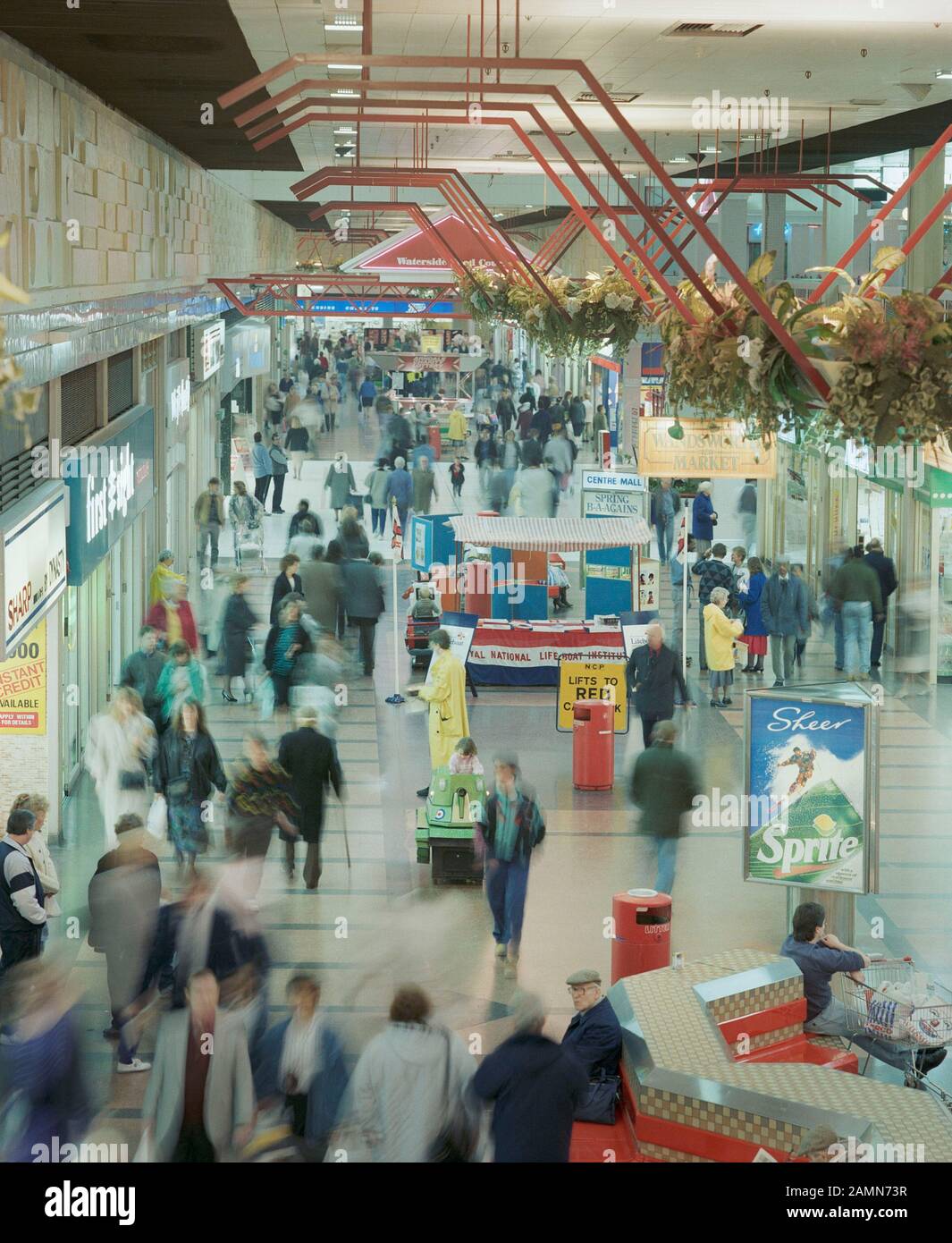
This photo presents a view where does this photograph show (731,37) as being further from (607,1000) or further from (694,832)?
(607,1000)

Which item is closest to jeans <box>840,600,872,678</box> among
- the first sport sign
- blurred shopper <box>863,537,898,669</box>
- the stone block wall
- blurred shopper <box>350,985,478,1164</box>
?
blurred shopper <box>863,537,898,669</box>

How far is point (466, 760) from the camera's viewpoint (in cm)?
1170

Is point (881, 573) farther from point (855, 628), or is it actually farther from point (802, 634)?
point (802, 634)

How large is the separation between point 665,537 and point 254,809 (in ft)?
50.9

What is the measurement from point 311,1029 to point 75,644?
6.79 meters

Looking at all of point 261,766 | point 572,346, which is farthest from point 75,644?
point 572,346

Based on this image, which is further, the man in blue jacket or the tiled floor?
the man in blue jacket

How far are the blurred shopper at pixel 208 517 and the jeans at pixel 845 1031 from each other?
14.2 meters

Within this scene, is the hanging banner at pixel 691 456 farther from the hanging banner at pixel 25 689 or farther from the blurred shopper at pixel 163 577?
the hanging banner at pixel 25 689

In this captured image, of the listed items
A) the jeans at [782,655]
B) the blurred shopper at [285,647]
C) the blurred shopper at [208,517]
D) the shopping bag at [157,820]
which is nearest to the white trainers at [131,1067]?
→ the shopping bag at [157,820]

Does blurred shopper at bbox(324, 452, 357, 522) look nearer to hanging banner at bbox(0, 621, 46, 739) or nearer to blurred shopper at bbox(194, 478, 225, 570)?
blurred shopper at bbox(194, 478, 225, 570)

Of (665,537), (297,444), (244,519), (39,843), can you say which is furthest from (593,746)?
(297,444)

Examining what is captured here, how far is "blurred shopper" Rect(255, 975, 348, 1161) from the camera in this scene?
6852mm

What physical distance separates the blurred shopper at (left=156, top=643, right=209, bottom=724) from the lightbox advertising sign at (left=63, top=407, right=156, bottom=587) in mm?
946
